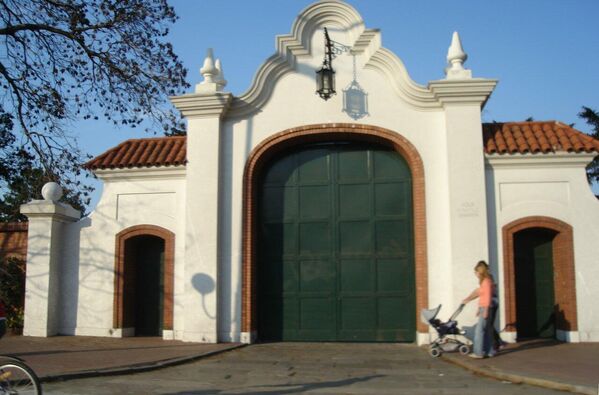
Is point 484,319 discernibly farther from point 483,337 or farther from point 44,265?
point 44,265

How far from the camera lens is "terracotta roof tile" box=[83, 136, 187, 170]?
1401 cm

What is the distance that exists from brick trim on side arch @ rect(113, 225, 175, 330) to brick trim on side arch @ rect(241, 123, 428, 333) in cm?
177

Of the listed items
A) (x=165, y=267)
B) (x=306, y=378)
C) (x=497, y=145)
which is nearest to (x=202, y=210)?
(x=165, y=267)

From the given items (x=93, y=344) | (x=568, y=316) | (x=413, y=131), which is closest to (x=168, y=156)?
(x=93, y=344)

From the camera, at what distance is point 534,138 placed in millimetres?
13203

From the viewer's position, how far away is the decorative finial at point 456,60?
13.0 m

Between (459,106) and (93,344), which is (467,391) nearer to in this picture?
(459,106)

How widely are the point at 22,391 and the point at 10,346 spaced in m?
6.92

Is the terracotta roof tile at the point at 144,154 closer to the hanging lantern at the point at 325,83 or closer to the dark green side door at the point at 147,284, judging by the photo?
the dark green side door at the point at 147,284

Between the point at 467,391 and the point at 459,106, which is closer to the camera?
the point at 467,391

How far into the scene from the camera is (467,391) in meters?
7.70

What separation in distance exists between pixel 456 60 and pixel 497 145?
209 cm

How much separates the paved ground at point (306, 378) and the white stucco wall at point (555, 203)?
359cm

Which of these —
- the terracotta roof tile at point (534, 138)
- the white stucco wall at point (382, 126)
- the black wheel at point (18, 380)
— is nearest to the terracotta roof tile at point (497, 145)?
the terracotta roof tile at point (534, 138)
